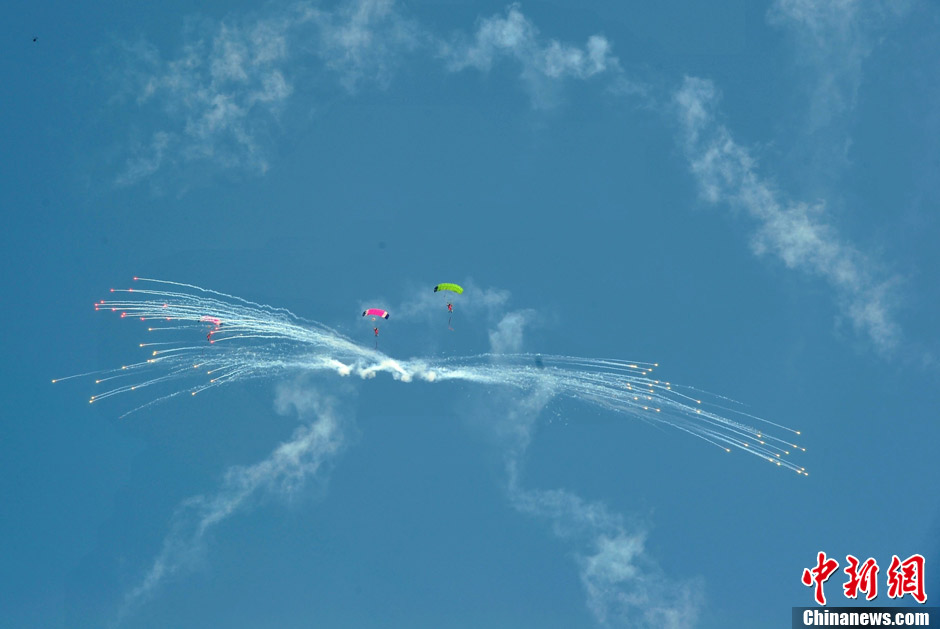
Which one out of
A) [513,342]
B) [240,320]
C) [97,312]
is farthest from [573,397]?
[97,312]

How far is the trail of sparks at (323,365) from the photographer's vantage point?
5399 inches

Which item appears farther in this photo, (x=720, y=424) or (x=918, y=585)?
(x=720, y=424)

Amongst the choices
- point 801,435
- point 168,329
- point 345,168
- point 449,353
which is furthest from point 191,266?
point 801,435

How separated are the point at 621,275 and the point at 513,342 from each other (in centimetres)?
1680

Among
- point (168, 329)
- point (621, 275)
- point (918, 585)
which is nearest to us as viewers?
point (918, 585)

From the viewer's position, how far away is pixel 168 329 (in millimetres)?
137375

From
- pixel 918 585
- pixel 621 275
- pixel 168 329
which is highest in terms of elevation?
pixel 621 275

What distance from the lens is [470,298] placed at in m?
142

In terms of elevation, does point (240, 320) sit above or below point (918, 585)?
above

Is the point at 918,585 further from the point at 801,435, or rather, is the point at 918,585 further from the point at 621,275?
the point at 621,275

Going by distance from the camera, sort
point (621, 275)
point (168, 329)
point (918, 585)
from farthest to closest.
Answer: point (621, 275)
point (168, 329)
point (918, 585)

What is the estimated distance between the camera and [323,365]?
138375 millimetres

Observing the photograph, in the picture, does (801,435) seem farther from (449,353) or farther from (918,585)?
(449,353)

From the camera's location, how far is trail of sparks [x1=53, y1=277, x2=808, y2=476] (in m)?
137
